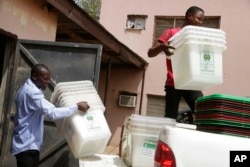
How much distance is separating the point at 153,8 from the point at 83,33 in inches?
167

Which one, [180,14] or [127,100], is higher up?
[180,14]

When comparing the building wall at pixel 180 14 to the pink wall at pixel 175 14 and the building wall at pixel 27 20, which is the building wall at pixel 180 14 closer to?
the pink wall at pixel 175 14

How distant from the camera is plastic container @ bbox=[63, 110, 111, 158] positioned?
3561 mm

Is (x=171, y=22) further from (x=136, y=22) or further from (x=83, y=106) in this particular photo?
(x=83, y=106)

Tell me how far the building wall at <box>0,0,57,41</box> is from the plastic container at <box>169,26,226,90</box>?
105 inches

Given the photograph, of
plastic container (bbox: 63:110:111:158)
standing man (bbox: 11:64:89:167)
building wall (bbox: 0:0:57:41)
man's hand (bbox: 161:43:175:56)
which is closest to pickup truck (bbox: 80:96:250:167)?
man's hand (bbox: 161:43:175:56)

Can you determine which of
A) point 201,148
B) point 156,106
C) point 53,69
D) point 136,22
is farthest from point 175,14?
point 201,148

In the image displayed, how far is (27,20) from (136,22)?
6156mm

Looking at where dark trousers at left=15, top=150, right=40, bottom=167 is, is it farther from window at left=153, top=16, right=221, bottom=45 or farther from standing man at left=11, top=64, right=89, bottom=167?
window at left=153, top=16, right=221, bottom=45

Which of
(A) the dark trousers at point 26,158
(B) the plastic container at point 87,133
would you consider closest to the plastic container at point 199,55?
(B) the plastic container at point 87,133

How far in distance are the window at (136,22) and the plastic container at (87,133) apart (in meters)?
7.59

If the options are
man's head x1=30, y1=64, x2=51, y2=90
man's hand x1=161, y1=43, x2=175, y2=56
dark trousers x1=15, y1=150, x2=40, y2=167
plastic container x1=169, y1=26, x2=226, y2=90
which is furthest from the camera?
man's head x1=30, y1=64, x2=51, y2=90

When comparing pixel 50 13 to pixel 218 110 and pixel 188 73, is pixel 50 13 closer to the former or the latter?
pixel 188 73

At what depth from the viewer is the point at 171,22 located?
35.0 ft
